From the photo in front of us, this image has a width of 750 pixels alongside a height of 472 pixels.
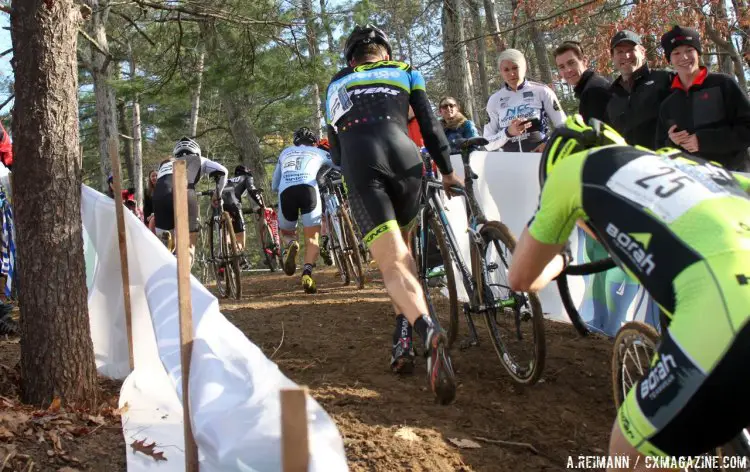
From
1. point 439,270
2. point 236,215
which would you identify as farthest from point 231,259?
point 439,270

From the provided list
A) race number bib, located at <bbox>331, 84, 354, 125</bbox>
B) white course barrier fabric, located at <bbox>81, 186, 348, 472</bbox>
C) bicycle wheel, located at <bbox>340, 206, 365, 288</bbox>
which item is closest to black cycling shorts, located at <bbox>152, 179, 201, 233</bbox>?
bicycle wheel, located at <bbox>340, 206, 365, 288</bbox>

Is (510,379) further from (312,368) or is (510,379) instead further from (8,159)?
(8,159)

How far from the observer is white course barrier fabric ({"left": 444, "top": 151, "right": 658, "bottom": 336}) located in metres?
4.96

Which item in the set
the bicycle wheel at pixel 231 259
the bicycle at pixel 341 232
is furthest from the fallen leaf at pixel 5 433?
the bicycle wheel at pixel 231 259

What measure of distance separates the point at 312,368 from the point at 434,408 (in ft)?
3.51

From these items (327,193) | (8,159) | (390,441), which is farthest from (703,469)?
(327,193)

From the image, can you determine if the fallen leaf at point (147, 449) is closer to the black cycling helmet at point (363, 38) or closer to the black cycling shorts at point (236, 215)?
the black cycling helmet at point (363, 38)

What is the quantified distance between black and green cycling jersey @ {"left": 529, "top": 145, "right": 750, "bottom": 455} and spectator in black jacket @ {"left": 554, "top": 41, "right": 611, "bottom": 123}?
4222 mm

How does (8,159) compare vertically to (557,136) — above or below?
above

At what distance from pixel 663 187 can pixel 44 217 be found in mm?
3208

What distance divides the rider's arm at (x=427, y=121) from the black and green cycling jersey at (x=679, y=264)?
7.87 ft

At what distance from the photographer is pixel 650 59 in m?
12.4

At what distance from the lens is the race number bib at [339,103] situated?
4341mm

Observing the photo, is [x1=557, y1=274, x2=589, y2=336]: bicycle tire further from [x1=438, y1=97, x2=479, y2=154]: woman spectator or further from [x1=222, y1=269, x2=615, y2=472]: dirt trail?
[x1=438, y1=97, x2=479, y2=154]: woman spectator
